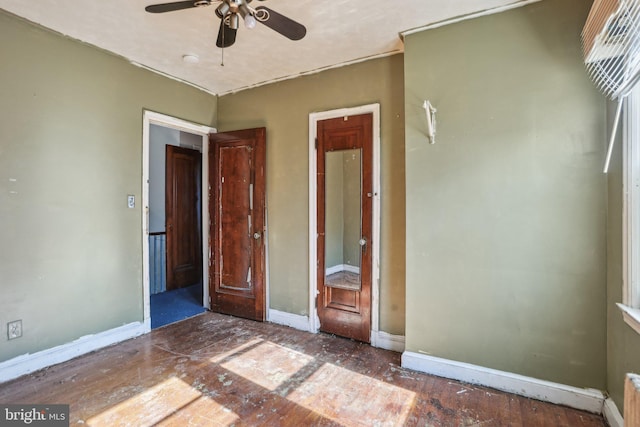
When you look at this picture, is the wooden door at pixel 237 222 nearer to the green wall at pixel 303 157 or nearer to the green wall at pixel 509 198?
the green wall at pixel 303 157

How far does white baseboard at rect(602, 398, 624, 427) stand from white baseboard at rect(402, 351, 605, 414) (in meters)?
0.04

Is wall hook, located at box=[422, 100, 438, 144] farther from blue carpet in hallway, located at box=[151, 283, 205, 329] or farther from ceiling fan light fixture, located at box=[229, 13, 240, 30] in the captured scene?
blue carpet in hallway, located at box=[151, 283, 205, 329]

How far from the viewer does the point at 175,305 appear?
4113mm

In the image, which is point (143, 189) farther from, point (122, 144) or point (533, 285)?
point (533, 285)

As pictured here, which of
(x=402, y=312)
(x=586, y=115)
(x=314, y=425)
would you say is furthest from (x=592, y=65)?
(x=314, y=425)

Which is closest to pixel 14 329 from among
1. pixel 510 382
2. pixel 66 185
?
pixel 66 185

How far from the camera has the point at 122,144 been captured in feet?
9.97

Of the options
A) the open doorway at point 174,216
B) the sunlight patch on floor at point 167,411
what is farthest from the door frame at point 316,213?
the open doorway at point 174,216

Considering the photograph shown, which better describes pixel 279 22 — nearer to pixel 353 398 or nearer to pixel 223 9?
pixel 223 9

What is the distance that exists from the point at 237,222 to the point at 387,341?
81.8 inches

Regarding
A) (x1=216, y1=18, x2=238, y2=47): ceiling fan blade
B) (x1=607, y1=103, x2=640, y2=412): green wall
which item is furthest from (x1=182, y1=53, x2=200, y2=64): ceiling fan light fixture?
(x1=607, y1=103, x2=640, y2=412): green wall

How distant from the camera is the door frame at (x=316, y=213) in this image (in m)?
2.92

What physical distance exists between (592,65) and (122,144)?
3.74 m

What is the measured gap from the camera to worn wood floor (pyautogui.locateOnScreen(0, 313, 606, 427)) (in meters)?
1.93
